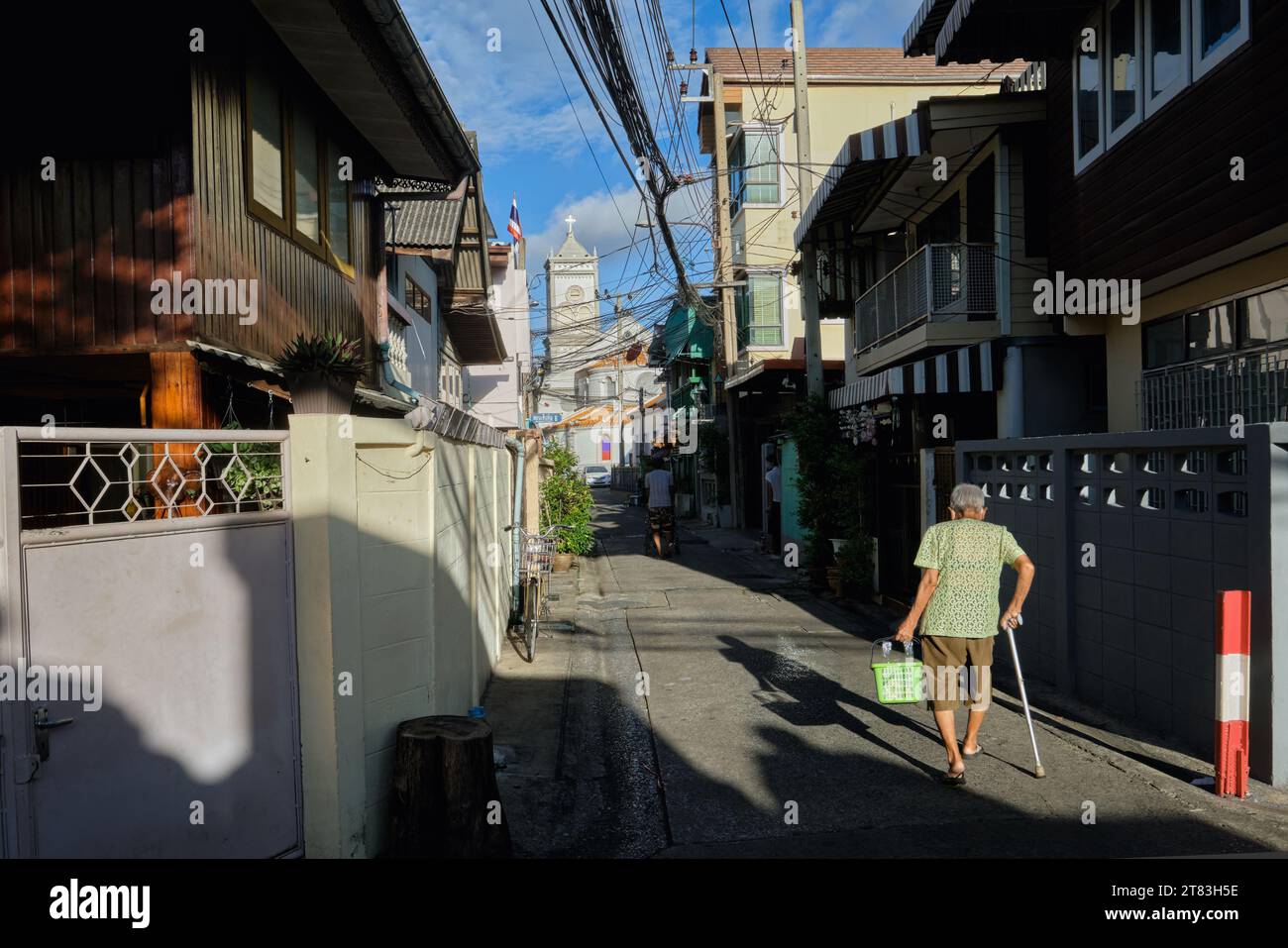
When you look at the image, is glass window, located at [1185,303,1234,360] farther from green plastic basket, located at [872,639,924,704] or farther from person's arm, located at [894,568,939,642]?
green plastic basket, located at [872,639,924,704]

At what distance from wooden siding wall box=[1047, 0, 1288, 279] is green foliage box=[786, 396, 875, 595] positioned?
408 cm

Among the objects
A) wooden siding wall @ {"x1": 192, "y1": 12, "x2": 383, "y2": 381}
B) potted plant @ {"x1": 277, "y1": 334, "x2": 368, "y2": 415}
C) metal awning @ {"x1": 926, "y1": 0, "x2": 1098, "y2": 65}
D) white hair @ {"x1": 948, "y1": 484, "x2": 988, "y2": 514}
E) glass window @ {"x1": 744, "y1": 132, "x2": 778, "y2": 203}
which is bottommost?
white hair @ {"x1": 948, "y1": 484, "x2": 988, "y2": 514}

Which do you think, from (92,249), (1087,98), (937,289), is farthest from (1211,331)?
(92,249)

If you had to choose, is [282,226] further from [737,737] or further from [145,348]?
[737,737]

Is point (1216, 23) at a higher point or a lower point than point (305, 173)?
higher

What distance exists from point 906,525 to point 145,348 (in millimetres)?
9109

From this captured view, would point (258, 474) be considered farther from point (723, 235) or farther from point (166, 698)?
point (723, 235)

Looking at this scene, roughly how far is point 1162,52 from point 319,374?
868cm

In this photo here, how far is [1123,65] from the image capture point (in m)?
9.74

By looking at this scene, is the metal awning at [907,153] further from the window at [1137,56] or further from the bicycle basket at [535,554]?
the bicycle basket at [535,554]

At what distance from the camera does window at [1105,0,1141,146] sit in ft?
30.8

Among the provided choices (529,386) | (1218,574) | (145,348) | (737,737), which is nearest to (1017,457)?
(1218,574)

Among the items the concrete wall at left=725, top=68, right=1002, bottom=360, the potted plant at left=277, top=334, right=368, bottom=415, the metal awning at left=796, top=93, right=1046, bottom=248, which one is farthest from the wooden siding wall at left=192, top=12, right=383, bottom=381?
the concrete wall at left=725, top=68, right=1002, bottom=360

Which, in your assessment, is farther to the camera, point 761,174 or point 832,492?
point 761,174
